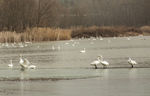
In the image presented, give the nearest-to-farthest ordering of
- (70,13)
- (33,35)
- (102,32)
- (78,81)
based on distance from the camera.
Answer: (78,81) → (33,35) → (102,32) → (70,13)

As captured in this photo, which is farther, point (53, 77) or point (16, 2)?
point (16, 2)

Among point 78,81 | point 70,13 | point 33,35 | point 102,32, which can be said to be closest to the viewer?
point 78,81

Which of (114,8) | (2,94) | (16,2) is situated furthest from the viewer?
(114,8)

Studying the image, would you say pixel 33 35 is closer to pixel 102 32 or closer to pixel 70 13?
pixel 102 32

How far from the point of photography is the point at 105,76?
1717cm

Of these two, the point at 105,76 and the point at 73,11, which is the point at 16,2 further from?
the point at 105,76

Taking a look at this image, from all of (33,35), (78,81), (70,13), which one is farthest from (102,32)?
(78,81)

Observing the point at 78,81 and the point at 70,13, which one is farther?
the point at 70,13

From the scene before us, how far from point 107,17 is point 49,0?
33339mm

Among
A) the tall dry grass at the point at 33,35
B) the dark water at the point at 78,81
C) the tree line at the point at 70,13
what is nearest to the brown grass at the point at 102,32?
the tree line at the point at 70,13

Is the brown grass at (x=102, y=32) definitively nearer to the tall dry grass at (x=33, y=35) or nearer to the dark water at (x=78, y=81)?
the tall dry grass at (x=33, y=35)

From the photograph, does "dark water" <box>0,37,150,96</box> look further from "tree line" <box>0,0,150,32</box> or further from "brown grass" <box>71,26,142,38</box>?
"brown grass" <box>71,26,142,38</box>

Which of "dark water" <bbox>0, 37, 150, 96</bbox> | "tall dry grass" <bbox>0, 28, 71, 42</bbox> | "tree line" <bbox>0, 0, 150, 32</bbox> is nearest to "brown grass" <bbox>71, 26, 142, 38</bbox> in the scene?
"tree line" <bbox>0, 0, 150, 32</bbox>

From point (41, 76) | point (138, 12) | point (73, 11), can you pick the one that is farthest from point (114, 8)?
point (41, 76)
